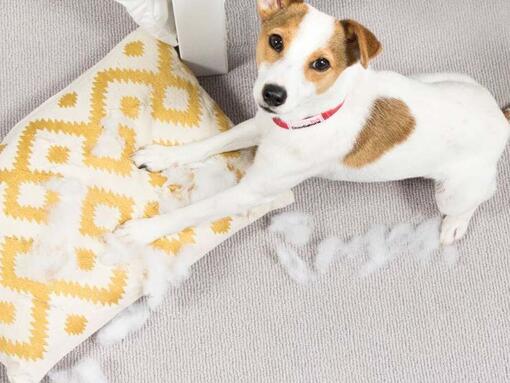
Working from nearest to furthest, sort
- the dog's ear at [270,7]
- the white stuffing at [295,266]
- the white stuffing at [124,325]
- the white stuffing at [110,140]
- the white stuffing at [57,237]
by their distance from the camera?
the dog's ear at [270,7]
the white stuffing at [57,237]
the white stuffing at [110,140]
the white stuffing at [124,325]
the white stuffing at [295,266]

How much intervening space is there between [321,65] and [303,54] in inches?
2.1

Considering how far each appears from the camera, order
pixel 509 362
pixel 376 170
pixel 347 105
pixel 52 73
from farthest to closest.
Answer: pixel 52 73, pixel 509 362, pixel 376 170, pixel 347 105

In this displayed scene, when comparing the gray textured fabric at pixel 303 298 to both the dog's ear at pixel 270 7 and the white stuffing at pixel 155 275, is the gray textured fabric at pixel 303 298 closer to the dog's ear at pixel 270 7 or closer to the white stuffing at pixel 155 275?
the white stuffing at pixel 155 275

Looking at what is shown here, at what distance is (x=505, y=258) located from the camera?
2078mm

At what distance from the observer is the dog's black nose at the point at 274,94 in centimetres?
137

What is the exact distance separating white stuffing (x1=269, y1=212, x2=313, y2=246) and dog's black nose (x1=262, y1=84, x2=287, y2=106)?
2.37ft

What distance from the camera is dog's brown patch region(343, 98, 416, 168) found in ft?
5.19

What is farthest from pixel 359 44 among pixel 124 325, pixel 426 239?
pixel 124 325

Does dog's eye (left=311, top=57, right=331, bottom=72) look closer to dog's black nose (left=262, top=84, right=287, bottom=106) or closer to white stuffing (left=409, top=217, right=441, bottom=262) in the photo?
dog's black nose (left=262, top=84, right=287, bottom=106)

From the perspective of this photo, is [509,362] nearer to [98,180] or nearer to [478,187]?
[478,187]

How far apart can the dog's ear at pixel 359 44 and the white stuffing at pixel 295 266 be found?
31.1 inches

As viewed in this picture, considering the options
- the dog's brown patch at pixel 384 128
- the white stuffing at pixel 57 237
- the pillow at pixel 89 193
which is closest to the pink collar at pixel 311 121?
the dog's brown patch at pixel 384 128

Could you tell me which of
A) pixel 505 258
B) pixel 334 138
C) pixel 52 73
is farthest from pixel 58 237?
pixel 505 258

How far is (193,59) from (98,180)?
560 mm
